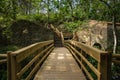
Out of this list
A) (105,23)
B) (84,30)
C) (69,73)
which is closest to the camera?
(69,73)

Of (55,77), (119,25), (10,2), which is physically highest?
(10,2)

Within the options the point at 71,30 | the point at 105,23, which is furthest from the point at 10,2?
the point at 71,30

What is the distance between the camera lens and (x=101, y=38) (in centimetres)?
2291

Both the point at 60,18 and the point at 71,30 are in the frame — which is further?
the point at 60,18

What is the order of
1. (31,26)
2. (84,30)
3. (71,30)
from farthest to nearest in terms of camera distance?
1. (71,30)
2. (31,26)
3. (84,30)

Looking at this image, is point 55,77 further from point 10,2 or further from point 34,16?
point 34,16

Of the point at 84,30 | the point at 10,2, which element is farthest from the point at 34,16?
the point at 10,2

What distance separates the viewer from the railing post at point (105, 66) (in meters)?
3.68

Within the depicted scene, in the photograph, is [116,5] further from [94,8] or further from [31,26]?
[31,26]

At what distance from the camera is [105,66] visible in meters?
3.71

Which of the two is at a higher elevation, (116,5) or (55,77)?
(116,5)

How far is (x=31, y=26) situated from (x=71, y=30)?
705 centimetres

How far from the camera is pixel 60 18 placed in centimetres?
3875

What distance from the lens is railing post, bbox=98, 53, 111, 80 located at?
3.68 m
